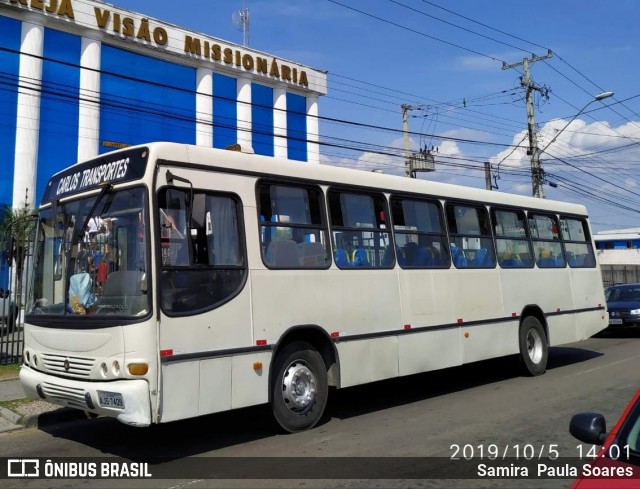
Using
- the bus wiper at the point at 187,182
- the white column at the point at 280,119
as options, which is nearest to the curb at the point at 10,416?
the bus wiper at the point at 187,182

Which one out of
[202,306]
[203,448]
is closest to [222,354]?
[202,306]

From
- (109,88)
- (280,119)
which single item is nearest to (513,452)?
(109,88)

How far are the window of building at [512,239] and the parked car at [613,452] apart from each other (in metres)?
Answer: 7.12

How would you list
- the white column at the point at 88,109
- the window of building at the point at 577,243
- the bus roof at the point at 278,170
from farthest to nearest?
1. the white column at the point at 88,109
2. the window of building at the point at 577,243
3. the bus roof at the point at 278,170

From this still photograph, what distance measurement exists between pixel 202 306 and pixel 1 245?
682cm

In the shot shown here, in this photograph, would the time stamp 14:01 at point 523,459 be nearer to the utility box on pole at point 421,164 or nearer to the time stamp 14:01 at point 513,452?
the time stamp 14:01 at point 513,452

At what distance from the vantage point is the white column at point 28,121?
884 inches

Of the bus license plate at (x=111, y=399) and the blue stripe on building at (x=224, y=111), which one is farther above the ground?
the blue stripe on building at (x=224, y=111)

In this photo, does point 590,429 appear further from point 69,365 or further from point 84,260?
point 84,260

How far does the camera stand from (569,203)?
12656 millimetres

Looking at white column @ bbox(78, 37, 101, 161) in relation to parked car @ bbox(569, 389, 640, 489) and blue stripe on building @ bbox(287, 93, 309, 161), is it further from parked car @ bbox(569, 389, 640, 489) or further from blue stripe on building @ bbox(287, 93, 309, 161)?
parked car @ bbox(569, 389, 640, 489)

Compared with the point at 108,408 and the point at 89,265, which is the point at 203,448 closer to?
the point at 108,408

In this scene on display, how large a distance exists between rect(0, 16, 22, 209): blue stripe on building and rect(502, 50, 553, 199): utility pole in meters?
22.0

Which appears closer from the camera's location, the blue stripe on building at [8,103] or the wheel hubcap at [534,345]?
the wheel hubcap at [534,345]
